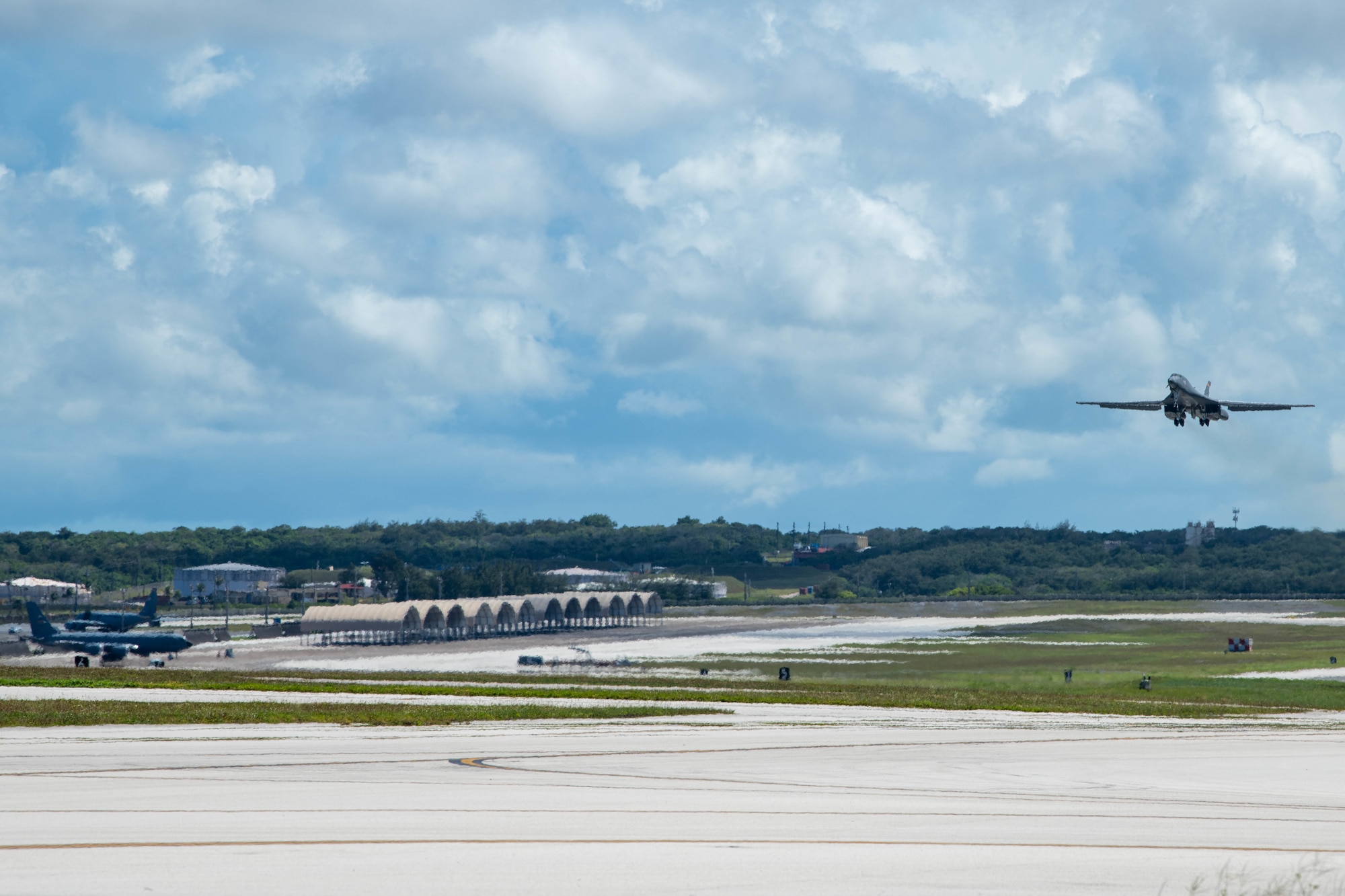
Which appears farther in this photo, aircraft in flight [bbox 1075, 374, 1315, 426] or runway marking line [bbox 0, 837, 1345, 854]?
aircraft in flight [bbox 1075, 374, 1315, 426]

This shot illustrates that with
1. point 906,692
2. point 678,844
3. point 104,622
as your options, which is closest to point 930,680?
point 906,692

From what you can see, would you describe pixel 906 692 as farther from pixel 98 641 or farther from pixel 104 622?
pixel 104 622

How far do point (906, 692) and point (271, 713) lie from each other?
29810 mm

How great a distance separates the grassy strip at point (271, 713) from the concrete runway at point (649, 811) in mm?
2871

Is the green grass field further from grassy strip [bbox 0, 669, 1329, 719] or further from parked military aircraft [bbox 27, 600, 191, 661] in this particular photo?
parked military aircraft [bbox 27, 600, 191, 661]

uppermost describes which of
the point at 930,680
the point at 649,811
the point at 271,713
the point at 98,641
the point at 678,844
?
the point at 678,844

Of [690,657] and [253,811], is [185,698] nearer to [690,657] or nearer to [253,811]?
[253,811]

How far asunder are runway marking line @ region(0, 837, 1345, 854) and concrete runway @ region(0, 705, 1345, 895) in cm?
6

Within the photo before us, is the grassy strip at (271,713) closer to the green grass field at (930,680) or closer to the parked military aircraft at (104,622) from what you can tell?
the green grass field at (930,680)

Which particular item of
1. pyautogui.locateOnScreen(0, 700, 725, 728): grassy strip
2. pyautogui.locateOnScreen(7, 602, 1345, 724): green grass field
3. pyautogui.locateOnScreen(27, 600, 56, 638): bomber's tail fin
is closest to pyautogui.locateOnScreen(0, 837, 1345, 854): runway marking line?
pyautogui.locateOnScreen(0, 700, 725, 728): grassy strip

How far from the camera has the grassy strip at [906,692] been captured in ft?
172

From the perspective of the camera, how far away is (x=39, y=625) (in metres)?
99.6

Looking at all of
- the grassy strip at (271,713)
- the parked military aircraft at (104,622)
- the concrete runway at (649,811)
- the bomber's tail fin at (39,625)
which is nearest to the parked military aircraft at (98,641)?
the bomber's tail fin at (39,625)

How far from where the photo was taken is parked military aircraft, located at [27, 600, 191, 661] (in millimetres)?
97938
